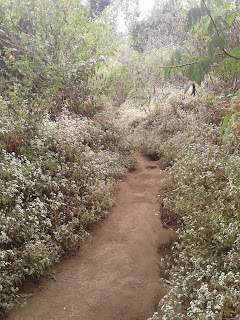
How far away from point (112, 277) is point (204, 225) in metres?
1.47

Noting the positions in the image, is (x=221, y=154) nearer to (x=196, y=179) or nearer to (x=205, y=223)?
(x=196, y=179)

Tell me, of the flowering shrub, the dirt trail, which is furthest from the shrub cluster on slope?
the flowering shrub

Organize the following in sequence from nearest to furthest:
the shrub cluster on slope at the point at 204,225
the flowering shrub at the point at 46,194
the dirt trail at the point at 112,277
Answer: the shrub cluster on slope at the point at 204,225, the dirt trail at the point at 112,277, the flowering shrub at the point at 46,194

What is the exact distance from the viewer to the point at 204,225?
3914 millimetres

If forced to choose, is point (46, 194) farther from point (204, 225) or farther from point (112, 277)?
point (204, 225)

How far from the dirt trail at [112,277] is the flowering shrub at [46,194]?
0.76 ft

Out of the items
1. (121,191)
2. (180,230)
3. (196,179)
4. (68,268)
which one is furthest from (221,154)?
(68,268)

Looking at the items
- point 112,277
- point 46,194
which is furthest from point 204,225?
point 46,194

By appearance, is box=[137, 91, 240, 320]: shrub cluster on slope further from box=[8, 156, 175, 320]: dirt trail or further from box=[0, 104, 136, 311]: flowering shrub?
box=[0, 104, 136, 311]: flowering shrub

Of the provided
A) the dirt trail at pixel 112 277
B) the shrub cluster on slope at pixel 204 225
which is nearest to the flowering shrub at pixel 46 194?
the dirt trail at pixel 112 277

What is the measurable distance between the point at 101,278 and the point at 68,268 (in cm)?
52

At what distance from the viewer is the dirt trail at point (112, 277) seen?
326cm

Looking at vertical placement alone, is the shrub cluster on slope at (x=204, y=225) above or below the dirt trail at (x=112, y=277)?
above

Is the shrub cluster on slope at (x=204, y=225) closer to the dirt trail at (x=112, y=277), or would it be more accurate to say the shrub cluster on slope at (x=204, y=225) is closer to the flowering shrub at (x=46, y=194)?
the dirt trail at (x=112, y=277)
